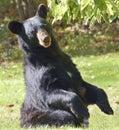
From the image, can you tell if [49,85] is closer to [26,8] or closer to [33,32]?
[33,32]

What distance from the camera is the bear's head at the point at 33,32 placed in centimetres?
627

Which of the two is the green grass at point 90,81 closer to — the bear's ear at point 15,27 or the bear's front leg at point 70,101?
the bear's front leg at point 70,101

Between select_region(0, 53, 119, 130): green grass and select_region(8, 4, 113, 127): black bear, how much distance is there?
269mm

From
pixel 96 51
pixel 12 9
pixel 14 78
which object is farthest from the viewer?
pixel 12 9

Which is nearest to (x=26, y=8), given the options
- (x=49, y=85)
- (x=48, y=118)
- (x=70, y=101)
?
(x=48, y=118)

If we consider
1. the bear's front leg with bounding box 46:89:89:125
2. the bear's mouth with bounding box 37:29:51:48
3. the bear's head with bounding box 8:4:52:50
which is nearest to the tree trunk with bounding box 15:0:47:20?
the bear's head with bounding box 8:4:52:50

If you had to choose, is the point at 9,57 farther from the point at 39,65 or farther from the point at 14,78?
the point at 39,65

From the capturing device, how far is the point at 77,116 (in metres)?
6.12

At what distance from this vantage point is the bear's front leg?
606 cm

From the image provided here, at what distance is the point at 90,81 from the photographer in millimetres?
11922

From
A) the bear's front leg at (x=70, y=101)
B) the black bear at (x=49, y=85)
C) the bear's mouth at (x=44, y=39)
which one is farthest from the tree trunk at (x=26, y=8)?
the bear's front leg at (x=70, y=101)

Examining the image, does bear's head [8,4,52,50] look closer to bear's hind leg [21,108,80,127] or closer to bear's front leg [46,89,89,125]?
bear's front leg [46,89,89,125]

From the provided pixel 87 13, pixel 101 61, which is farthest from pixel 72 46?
pixel 87 13

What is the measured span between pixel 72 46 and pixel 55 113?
12.0 m
